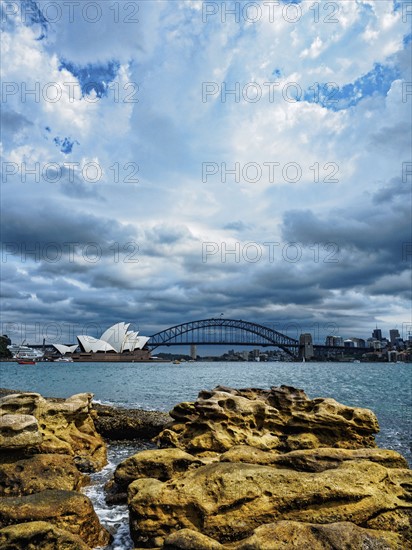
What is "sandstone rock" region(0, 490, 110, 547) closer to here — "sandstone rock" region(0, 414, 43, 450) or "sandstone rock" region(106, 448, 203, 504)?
"sandstone rock" region(106, 448, 203, 504)

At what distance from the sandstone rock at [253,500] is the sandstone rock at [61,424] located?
476 centimetres

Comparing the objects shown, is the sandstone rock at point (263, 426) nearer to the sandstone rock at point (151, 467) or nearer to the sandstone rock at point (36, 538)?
the sandstone rock at point (151, 467)

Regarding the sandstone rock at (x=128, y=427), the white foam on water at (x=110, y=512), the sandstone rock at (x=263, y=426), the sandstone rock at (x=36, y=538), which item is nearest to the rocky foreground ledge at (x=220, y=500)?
the sandstone rock at (x=36, y=538)

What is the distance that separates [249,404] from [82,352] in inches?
5111

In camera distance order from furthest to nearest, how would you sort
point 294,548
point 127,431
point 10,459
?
point 127,431 → point 10,459 → point 294,548

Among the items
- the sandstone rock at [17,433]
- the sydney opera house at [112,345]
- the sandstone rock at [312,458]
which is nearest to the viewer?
the sandstone rock at [312,458]

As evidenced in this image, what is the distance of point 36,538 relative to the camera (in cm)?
521

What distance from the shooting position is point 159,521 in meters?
5.98

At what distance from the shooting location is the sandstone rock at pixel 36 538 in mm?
5137

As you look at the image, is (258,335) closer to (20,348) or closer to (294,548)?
(20,348)

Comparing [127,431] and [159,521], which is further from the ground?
[159,521]

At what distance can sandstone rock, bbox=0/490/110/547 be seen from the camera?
5875 mm

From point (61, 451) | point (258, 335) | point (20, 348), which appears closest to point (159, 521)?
point (61, 451)

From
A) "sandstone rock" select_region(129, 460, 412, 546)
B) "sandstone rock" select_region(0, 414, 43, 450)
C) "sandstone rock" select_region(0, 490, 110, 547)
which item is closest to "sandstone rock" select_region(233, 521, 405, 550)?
"sandstone rock" select_region(129, 460, 412, 546)
